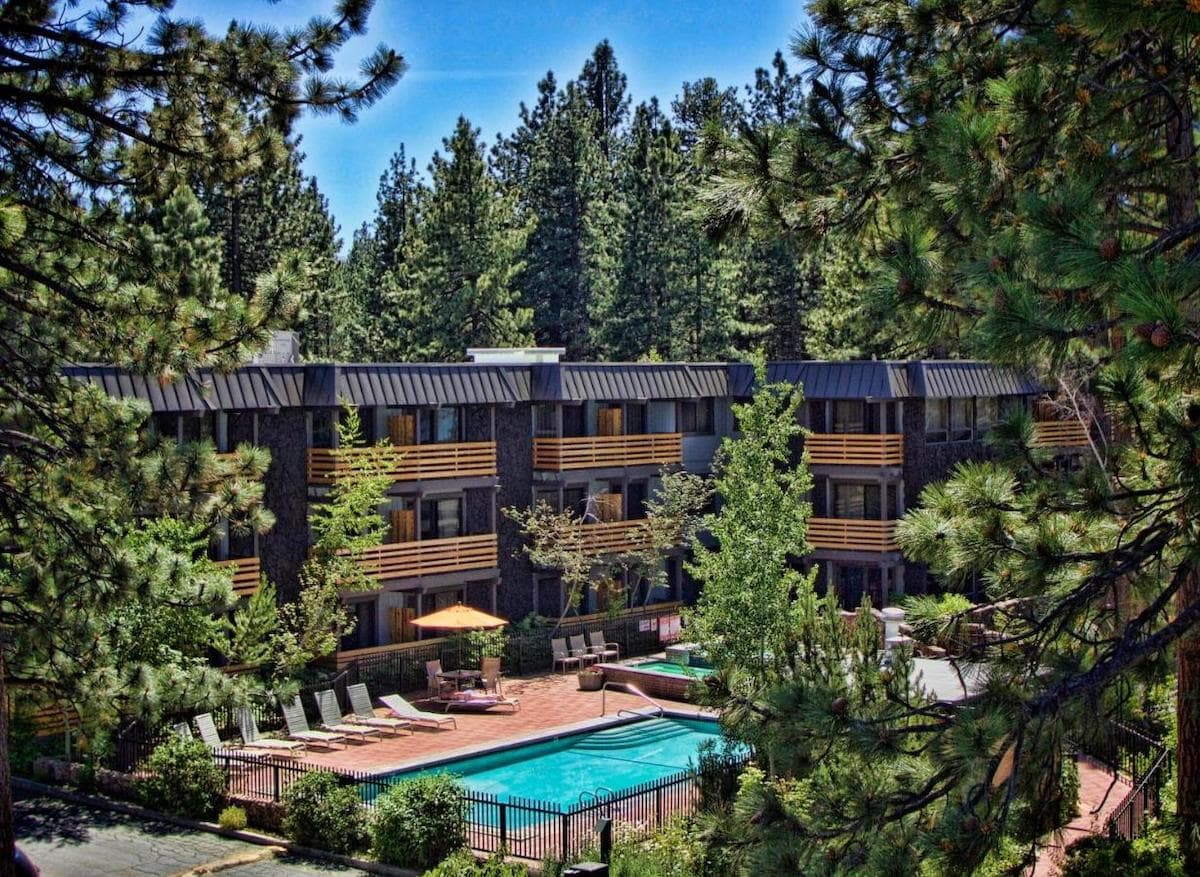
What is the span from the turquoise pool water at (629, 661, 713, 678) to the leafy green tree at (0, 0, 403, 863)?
61.0 feet

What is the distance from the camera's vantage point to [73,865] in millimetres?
21828

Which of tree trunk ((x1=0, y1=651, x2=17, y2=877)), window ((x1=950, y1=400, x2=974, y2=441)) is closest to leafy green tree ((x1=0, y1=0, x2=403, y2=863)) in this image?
tree trunk ((x1=0, y1=651, x2=17, y2=877))

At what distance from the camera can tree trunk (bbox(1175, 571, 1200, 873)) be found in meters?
12.6

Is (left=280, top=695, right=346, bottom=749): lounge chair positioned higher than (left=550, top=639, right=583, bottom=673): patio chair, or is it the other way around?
(left=550, top=639, right=583, bottom=673): patio chair

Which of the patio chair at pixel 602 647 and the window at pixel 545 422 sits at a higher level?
the window at pixel 545 422

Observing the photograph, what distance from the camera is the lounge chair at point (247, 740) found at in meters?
27.5

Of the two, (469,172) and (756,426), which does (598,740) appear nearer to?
(756,426)

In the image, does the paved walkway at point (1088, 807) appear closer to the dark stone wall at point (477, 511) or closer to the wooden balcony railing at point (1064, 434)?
the dark stone wall at point (477, 511)

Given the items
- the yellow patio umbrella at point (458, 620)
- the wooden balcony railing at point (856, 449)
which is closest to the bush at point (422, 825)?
the yellow patio umbrella at point (458, 620)

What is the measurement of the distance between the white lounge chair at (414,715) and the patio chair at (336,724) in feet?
2.74

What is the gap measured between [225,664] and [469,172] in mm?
29065

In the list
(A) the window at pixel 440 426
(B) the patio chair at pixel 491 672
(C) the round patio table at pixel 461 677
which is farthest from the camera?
(A) the window at pixel 440 426

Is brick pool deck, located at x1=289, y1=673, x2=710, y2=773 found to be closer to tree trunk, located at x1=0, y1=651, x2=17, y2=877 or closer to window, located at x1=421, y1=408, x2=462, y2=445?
window, located at x1=421, y1=408, x2=462, y2=445

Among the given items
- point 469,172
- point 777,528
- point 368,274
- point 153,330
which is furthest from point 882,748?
point 368,274
